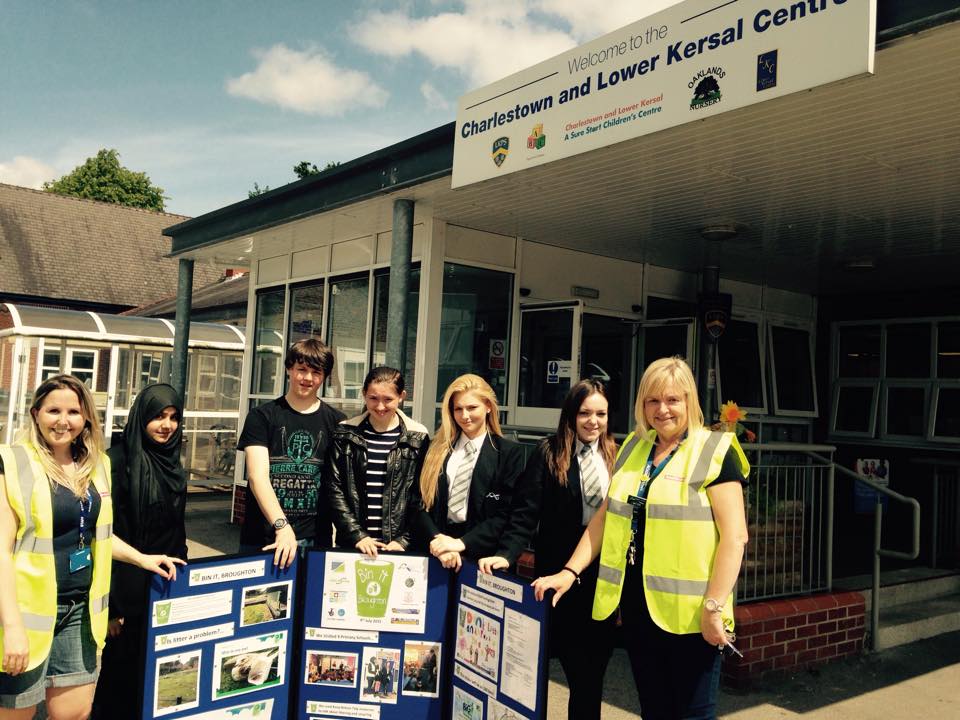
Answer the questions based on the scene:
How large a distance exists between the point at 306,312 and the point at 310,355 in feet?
20.3

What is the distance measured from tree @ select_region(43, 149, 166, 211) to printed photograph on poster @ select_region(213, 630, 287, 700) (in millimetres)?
47672

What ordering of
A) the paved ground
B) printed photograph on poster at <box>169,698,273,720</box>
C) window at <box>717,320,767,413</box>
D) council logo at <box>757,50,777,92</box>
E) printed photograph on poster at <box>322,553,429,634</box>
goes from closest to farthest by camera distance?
printed photograph on poster at <box>169,698,273,720</box>, printed photograph on poster at <box>322,553,429,634</box>, council logo at <box>757,50,777,92</box>, the paved ground, window at <box>717,320,767,413</box>

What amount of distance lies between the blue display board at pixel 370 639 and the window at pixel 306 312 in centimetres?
588

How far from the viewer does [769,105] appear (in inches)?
161

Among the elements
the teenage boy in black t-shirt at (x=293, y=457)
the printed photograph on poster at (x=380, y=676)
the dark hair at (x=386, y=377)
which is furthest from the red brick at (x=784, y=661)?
the dark hair at (x=386, y=377)

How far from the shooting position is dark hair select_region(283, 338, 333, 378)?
3.69 m

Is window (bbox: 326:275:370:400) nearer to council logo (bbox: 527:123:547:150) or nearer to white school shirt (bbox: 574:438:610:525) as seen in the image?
council logo (bbox: 527:123:547:150)

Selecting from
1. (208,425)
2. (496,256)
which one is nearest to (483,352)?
(496,256)

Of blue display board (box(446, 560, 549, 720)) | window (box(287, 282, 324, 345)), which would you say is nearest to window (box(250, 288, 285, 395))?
window (box(287, 282, 324, 345))

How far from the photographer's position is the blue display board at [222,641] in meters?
3.28

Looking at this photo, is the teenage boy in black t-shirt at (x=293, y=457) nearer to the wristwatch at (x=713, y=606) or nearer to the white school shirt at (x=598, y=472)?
the white school shirt at (x=598, y=472)

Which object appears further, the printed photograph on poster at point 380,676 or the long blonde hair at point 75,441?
the printed photograph on poster at point 380,676

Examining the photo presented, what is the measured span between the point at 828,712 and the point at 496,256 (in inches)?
191

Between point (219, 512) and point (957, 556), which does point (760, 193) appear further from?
point (219, 512)
